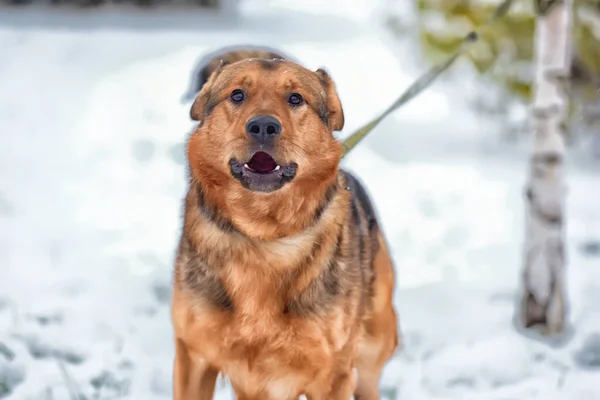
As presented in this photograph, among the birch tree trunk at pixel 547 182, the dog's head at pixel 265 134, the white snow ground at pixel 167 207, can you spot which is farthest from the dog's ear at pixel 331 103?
the birch tree trunk at pixel 547 182

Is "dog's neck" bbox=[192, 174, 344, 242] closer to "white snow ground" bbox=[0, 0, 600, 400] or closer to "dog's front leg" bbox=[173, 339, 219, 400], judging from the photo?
"dog's front leg" bbox=[173, 339, 219, 400]

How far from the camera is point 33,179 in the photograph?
8555mm

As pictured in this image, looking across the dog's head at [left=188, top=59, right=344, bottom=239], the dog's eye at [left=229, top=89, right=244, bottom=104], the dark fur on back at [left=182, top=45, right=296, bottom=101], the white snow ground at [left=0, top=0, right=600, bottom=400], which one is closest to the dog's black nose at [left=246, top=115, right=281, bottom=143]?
the dog's head at [left=188, top=59, right=344, bottom=239]

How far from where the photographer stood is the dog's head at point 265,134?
2590mm

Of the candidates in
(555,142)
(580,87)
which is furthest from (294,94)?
(580,87)

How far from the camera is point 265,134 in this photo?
254 centimetres

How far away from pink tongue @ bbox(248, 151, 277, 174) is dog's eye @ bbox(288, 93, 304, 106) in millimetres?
196

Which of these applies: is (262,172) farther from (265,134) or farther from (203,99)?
(203,99)

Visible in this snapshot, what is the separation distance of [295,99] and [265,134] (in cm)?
20

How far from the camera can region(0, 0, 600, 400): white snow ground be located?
15.3 feet

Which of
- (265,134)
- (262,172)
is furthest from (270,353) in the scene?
(265,134)

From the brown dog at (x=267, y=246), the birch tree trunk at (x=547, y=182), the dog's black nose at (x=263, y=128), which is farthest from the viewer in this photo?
the birch tree trunk at (x=547, y=182)

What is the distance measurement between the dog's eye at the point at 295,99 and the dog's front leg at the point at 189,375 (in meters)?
0.94

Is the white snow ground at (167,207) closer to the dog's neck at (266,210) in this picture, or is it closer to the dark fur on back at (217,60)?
the dog's neck at (266,210)
